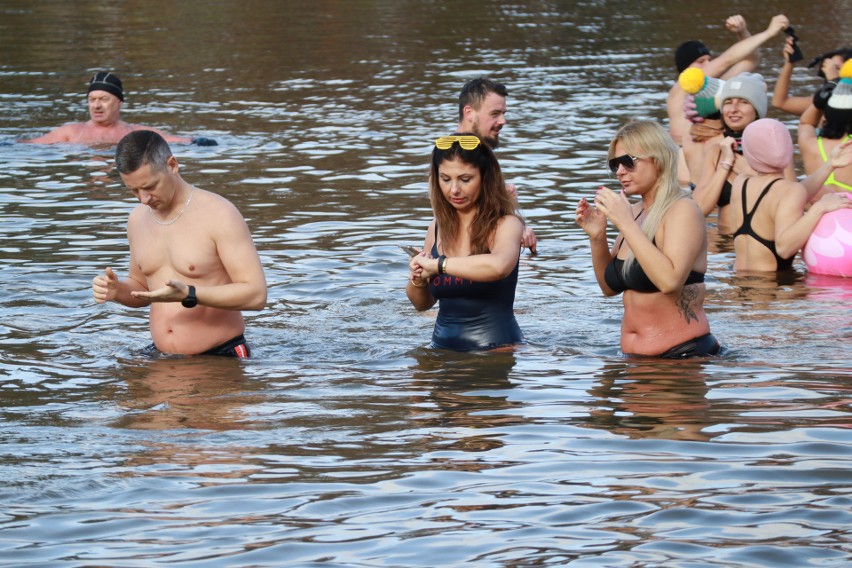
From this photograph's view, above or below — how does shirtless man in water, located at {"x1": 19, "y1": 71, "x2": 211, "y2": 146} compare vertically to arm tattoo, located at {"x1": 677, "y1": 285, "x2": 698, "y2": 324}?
above

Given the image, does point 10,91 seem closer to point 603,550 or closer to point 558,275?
point 558,275

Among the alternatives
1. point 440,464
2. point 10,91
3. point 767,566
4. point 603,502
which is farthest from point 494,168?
point 10,91

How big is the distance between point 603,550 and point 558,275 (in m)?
6.52

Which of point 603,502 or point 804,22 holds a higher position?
point 804,22

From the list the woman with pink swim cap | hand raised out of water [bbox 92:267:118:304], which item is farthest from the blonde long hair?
the woman with pink swim cap

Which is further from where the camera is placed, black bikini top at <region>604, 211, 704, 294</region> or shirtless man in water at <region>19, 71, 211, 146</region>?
shirtless man in water at <region>19, 71, 211, 146</region>

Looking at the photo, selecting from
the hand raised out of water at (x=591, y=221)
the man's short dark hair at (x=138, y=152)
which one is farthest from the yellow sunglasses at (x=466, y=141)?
the man's short dark hair at (x=138, y=152)

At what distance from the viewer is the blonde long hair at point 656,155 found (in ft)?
25.0

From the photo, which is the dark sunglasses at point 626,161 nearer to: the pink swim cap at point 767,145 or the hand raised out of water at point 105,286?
the hand raised out of water at point 105,286

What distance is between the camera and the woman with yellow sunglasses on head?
26.0 feet

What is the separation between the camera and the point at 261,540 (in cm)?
551

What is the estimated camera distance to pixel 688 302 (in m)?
8.09

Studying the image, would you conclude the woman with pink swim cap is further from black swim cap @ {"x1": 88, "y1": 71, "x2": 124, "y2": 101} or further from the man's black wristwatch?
black swim cap @ {"x1": 88, "y1": 71, "x2": 124, "y2": 101}

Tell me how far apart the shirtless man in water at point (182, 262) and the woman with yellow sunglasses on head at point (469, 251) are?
3.36ft
